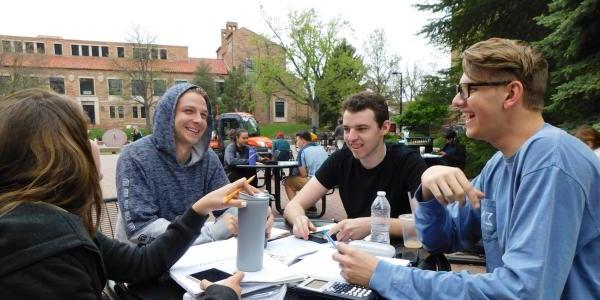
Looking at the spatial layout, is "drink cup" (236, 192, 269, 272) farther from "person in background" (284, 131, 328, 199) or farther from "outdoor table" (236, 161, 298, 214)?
"person in background" (284, 131, 328, 199)

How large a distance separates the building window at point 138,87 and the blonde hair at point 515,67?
4441 centimetres

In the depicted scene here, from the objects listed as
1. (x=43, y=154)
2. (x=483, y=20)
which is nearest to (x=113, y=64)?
(x=483, y=20)

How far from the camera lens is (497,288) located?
1.11 meters

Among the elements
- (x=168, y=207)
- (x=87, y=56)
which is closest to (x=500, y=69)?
(x=168, y=207)

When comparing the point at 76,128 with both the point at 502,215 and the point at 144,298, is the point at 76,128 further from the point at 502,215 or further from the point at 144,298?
the point at 502,215

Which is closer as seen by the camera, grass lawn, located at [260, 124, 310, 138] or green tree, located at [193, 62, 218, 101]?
grass lawn, located at [260, 124, 310, 138]

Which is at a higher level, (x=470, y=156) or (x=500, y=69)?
(x=500, y=69)

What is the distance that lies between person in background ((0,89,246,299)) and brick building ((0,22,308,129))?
148ft

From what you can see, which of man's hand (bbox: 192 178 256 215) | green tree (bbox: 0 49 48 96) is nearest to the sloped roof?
green tree (bbox: 0 49 48 96)

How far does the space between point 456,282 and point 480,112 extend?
0.64 metres

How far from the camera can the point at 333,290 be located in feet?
4.34

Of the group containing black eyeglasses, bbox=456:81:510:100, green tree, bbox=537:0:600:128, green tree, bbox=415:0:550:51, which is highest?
green tree, bbox=415:0:550:51

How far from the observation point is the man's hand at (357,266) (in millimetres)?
1324

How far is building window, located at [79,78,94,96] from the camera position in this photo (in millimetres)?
47156
